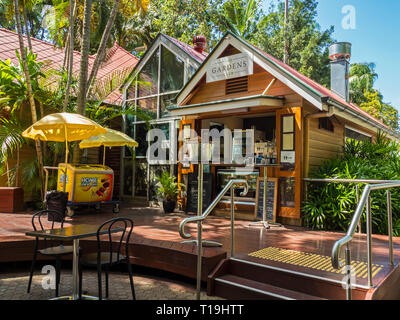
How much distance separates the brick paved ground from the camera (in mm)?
3754

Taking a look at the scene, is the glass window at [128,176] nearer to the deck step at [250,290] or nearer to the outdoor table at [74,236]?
the outdoor table at [74,236]

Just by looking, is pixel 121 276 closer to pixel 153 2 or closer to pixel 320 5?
pixel 153 2

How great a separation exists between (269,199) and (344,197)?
1454mm

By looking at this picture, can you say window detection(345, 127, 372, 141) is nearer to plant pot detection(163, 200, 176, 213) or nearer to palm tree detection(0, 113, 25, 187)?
plant pot detection(163, 200, 176, 213)

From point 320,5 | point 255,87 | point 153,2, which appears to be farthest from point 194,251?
point 320,5

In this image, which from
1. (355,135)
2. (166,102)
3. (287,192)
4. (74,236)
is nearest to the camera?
(74,236)

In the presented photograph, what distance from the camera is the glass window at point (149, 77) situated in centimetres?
982

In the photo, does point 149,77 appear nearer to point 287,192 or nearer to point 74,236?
point 287,192

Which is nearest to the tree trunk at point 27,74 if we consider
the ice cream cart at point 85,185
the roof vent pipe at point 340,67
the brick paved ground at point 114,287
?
the ice cream cart at point 85,185

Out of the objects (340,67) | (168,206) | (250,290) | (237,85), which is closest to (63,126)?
(168,206)

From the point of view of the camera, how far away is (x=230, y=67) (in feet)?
25.2

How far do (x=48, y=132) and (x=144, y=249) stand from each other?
369 centimetres

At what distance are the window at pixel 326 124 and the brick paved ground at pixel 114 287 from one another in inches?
185
